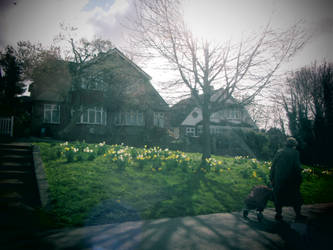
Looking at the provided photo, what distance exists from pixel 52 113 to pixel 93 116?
4.47 meters

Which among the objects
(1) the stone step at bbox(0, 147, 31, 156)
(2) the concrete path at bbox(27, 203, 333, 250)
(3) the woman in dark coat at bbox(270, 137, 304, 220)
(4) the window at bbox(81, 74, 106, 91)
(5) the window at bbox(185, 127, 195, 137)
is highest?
(4) the window at bbox(81, 74, 106, 91)

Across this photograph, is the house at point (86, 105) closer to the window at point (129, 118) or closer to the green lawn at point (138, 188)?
the window at point (129, 118)

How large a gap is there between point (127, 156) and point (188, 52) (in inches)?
254

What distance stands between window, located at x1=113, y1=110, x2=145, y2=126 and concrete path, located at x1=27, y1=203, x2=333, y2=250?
23.8 m

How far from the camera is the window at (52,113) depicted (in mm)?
25125

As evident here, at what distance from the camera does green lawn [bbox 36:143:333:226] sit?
5.22 metres

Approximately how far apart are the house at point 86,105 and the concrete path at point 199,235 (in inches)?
594

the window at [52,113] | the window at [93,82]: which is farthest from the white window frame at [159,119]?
the window at [52,113]

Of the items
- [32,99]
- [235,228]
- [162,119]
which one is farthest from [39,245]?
[162,119]

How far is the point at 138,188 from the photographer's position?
270 inches

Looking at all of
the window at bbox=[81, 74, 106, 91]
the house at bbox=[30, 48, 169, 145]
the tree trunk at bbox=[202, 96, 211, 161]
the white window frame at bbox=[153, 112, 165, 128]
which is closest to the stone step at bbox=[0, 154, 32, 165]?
the tree trunk at bbox=[202, 96, 211, 161]

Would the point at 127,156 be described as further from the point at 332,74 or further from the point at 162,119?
the point at 332,74

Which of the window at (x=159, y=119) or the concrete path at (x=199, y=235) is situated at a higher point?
the window at (x=159, y=119)

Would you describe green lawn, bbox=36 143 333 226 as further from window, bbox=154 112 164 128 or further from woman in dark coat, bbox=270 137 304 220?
window, bbox=154 112 164 128
